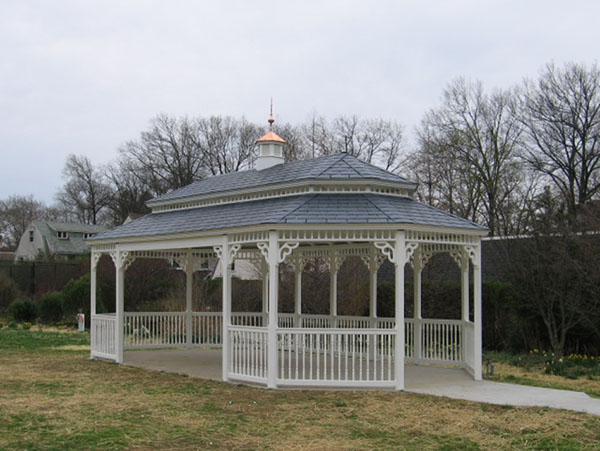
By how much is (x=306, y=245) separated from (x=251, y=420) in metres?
8.63

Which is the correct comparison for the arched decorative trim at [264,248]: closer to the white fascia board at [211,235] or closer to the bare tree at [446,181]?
the white fascia board at [211,235]

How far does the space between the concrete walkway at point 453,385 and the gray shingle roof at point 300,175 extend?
367 centimetres

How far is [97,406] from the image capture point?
403 inches

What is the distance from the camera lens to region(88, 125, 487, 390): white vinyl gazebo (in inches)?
454

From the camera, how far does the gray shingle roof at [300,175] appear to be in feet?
42.7

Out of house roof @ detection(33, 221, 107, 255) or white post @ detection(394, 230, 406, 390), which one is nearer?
white post @ detection(394, 230, 406, 390)

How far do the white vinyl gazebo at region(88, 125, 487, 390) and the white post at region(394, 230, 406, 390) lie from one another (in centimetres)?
2

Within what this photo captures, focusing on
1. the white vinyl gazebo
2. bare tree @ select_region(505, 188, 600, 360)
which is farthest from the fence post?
bare tree @ select_region(505, 188, 600, 360)

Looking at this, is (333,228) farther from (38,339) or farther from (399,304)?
(38,339)

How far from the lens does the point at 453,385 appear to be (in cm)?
1192

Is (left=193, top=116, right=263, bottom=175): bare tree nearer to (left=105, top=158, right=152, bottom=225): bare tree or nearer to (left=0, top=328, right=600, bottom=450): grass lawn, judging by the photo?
Result: (left=105, top=158, right=152, bottom=225): bare tree

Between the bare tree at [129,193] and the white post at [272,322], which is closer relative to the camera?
the white post at [272,322]

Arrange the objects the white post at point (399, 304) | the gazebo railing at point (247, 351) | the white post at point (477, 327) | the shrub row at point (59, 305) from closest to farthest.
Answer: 1. the white post at point (399, 304)
2. the gazebo railing at point (247, 351)
3. the white post at point (477, 327)
4. the shrub row at point (59, 305)

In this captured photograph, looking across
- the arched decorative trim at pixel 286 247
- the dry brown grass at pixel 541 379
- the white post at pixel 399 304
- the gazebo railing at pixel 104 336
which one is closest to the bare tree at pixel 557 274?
the dry brown grass at pixel 541 379
